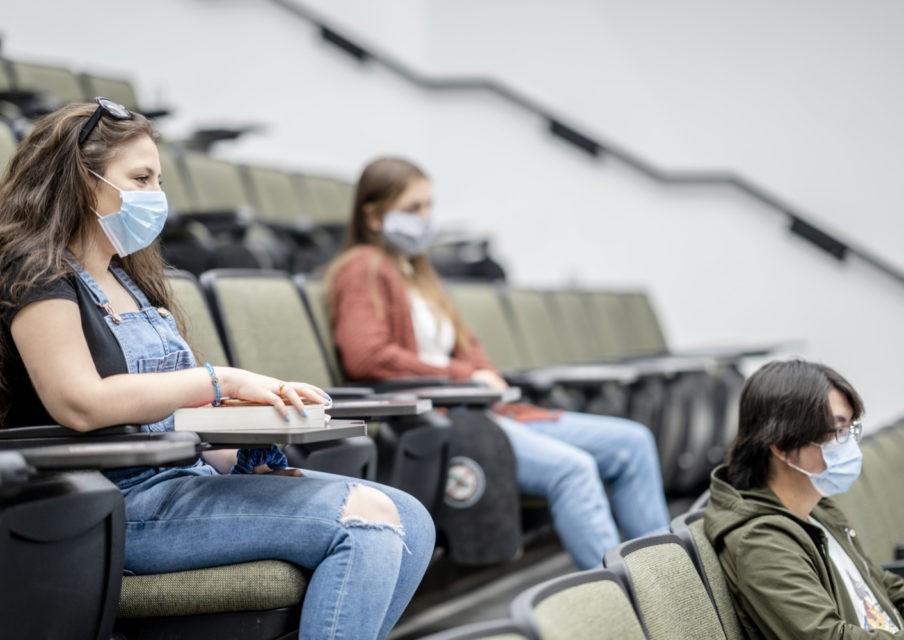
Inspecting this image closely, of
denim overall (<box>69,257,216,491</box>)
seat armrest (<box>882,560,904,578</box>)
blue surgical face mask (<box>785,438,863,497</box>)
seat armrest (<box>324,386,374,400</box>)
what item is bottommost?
seat armrest (<box>882,560,904,578</box>)

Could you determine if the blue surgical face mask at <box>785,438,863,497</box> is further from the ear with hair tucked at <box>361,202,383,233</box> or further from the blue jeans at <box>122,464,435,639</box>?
the ear with hair tucked at <box>361,202,383,233</box>

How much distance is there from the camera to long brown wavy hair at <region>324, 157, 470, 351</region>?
1.49m

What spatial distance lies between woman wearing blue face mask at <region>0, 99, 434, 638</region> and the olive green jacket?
0.26 meters

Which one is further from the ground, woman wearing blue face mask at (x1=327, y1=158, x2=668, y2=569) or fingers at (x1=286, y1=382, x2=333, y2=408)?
fingers at (x1=286, y1=382, x2=333, y2=408)

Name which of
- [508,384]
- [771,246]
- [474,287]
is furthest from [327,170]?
[508,384]

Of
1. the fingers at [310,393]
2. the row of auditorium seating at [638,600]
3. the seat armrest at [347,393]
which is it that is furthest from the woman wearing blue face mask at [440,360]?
the fingers at [310,393]

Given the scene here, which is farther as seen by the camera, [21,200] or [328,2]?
[328,2]

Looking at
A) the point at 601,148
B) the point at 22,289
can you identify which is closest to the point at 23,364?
the point at 22,289

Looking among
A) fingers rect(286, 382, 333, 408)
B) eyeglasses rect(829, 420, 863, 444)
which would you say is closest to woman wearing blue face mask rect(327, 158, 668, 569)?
eyeglasses rect(829, 420, 863, 444)

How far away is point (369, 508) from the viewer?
803mm

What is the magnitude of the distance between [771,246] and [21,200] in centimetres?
275

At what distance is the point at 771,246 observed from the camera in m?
3.23

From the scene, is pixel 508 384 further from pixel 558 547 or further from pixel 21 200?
pixel 21 200

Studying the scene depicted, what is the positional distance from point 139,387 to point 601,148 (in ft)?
9.34
